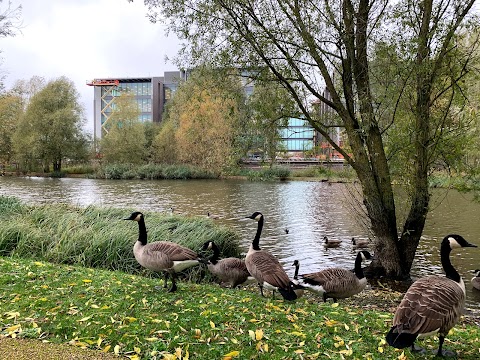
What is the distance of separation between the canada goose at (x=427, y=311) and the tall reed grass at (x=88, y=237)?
5.62 metres

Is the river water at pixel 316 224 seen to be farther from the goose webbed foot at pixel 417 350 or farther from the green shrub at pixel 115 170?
the green shrub at pixel 115 170

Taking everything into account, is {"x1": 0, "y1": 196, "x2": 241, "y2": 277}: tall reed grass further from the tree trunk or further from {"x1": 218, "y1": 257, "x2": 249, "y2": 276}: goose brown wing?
the tree trunk

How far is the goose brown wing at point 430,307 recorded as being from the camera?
4105 mm

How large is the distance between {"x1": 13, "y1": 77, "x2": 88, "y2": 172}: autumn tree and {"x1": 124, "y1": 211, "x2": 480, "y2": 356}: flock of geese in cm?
4930

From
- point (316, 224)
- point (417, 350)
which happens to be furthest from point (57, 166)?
point (417, 350)

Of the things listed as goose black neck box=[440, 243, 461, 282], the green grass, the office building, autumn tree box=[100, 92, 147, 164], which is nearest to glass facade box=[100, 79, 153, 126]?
the office building

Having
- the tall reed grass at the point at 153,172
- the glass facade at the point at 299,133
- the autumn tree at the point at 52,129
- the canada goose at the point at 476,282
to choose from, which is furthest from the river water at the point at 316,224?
the autumn tree at the point at 52,129

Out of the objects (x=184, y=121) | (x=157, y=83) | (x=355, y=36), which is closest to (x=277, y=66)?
(x=355, y=36)

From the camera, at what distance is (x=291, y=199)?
28.4m

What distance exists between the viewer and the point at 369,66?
963 cm

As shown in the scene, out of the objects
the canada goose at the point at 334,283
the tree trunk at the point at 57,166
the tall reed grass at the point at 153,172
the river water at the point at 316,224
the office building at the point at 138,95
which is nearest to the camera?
the canada goose at the point at 334,283

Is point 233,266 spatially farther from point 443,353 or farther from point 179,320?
point 443,353

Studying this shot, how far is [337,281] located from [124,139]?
53577 mm

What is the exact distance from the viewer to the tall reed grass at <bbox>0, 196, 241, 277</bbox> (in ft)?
29.4
